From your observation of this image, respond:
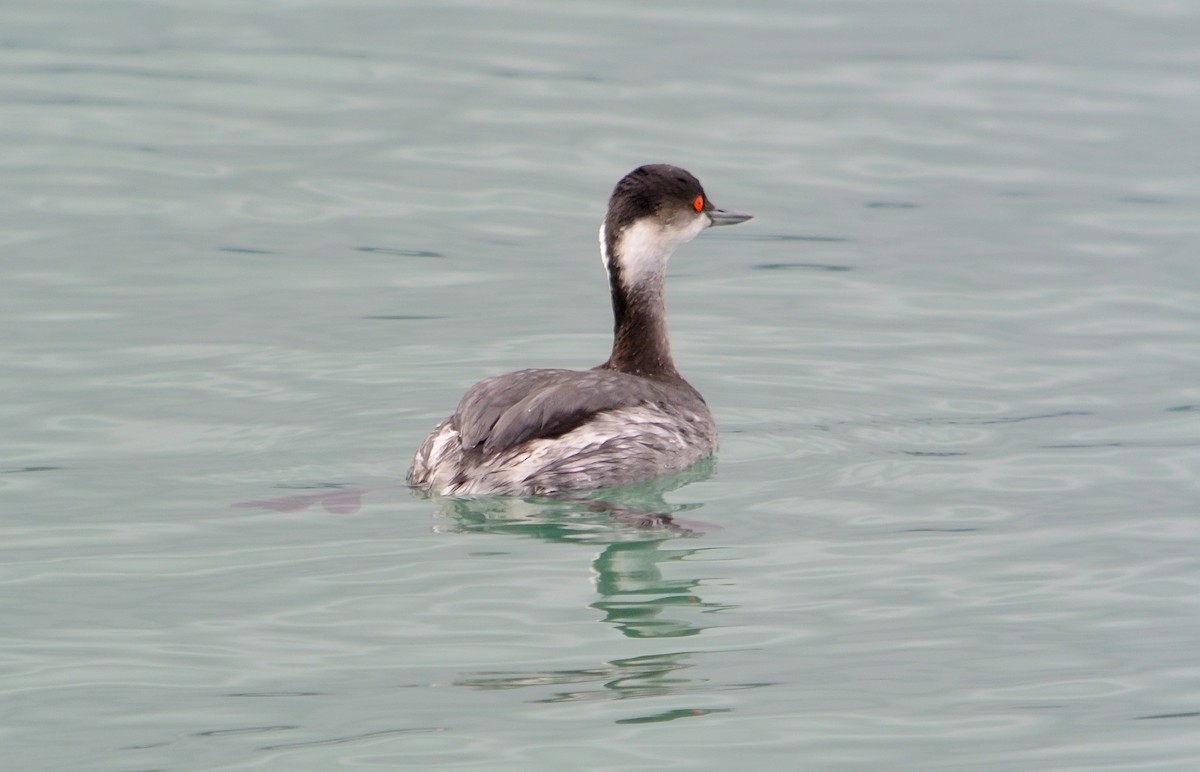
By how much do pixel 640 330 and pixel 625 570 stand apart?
2664mm

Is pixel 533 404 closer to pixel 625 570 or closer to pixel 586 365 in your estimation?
pixel 625 570

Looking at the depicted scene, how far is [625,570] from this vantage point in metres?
7.56

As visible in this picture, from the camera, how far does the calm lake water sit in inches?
246

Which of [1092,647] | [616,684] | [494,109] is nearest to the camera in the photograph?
[616,684]

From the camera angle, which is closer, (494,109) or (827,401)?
(827,401)

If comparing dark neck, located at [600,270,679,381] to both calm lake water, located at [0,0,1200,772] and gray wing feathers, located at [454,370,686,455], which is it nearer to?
calm lake water, located at [0,0,1200,772]

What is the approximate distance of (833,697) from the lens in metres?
6.30

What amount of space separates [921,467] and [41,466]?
3966 mm

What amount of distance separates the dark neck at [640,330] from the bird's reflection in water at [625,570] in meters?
0.94

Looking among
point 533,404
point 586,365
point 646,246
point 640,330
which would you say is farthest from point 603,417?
point 586,365

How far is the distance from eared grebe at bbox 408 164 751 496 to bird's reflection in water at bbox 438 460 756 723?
0.10 m

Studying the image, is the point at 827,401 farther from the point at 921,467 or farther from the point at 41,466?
the point at 41,466

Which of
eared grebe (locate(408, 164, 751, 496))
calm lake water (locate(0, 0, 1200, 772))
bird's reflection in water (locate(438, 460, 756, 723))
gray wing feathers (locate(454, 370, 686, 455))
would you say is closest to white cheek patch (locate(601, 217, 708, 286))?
eared grebe (locate(408, 164, 751, 496))

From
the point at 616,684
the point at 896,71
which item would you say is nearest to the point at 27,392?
the point at 616,684
